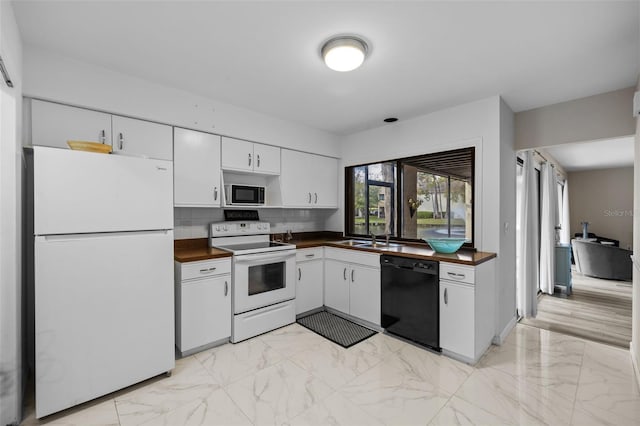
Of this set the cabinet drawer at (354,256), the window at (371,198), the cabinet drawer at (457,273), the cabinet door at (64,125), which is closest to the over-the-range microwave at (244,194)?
the cabinet drawer at (354,256)

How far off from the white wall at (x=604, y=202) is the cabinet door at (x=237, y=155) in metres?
7.21

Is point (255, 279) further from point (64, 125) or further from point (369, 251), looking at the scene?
point (64, 125)

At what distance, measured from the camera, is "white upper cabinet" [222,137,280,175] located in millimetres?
3123

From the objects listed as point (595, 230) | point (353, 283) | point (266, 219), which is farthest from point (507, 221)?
point (595, 230)

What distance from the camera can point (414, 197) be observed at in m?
3.62

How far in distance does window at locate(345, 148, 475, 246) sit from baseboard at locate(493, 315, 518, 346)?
3.02ft

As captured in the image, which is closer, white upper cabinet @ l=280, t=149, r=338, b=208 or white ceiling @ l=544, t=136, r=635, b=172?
white upper cabinet @ l=280, t=149, r=338, b=208

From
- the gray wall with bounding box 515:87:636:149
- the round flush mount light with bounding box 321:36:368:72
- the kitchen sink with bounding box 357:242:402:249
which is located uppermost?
the round flush mount light with bounding box 321:36:368:72

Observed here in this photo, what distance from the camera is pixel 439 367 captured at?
2.39 m

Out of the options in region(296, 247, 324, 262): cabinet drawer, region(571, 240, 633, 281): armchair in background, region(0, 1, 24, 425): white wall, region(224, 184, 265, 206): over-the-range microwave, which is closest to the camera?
region(0, 1, 24, 425): white wall

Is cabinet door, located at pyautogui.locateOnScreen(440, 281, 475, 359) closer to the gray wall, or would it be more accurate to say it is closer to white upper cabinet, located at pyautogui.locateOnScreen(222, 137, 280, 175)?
the gray wall

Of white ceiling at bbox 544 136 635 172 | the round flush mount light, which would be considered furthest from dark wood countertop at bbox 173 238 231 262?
white ceiling at bbox 544 136 635 172

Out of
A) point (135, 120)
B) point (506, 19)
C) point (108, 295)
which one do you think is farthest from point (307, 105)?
point (108, 295)

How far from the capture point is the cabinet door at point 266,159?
3359mm
